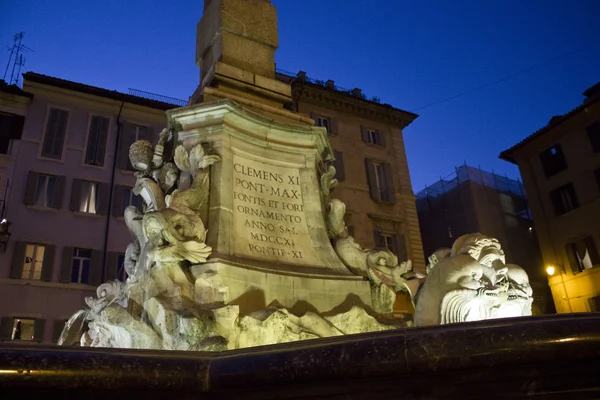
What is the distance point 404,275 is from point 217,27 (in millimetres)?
4106

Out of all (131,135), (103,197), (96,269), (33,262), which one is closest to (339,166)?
(131,135)

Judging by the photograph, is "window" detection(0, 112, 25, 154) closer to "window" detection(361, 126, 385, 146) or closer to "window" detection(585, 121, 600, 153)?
"window" detection(361, 126, 385, 146)

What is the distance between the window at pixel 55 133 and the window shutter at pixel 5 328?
6.30 m

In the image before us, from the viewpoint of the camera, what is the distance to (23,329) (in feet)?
56.0

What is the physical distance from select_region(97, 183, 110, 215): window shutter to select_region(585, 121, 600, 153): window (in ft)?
67.4

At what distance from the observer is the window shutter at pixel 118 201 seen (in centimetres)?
2013

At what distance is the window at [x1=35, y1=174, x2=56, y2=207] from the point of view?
19236mm

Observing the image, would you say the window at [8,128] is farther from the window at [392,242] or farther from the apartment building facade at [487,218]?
the apartment building facade at [487,218]

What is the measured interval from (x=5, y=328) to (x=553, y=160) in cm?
2402

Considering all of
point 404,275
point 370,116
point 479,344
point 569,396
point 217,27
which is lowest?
point 569,396

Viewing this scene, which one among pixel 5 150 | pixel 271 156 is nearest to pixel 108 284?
pixel 271 156

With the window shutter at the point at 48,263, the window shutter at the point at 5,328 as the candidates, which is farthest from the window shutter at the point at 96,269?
the window shutter at the point at 5,328

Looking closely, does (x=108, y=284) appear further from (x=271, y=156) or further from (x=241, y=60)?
(x=241, y=60)

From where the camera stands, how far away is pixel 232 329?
4.37 m
